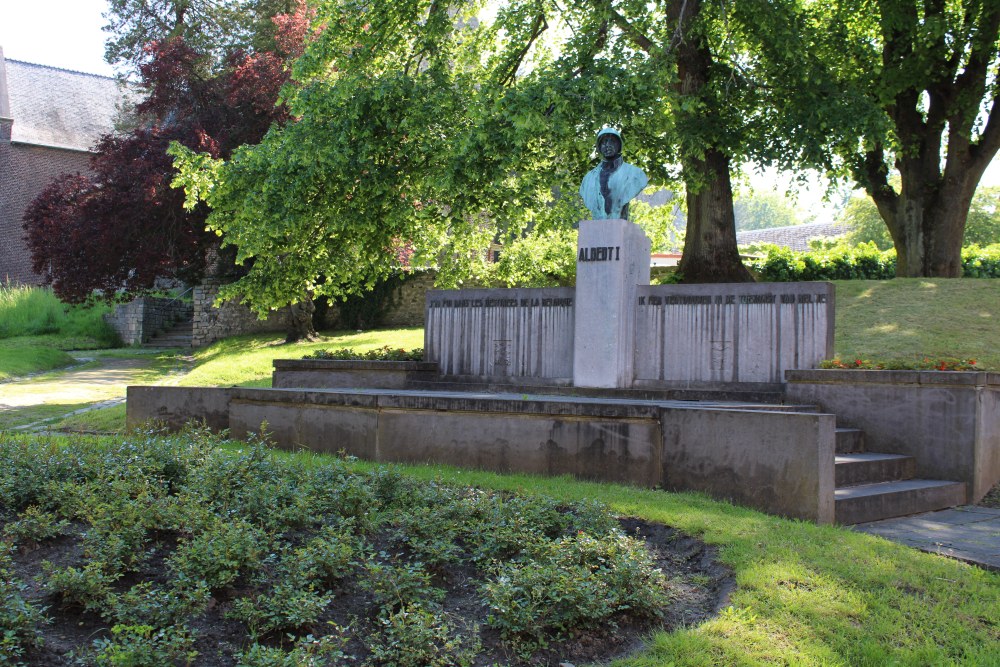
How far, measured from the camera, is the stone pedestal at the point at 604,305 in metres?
10.2

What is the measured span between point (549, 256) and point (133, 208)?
11.3 meters

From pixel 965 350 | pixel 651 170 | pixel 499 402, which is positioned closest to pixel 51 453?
pixel 499 402

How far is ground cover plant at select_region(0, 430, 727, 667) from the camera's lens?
12.7ft

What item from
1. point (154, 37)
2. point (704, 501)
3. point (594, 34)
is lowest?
point (704, 501)

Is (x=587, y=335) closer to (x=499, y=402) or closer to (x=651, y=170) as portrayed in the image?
(x=499, y=402)

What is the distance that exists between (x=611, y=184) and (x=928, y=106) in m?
13.3

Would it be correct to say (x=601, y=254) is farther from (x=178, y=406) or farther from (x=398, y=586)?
(x=398, y=586)

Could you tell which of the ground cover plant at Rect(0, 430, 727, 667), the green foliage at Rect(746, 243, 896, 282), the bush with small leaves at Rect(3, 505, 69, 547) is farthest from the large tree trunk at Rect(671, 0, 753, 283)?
the bush with small leaves at Rect(3, 505, 69, 547)

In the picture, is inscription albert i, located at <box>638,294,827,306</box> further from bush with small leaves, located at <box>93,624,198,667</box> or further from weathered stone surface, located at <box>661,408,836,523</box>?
bush with small leaves, located at <box>93,624,198,667</box>

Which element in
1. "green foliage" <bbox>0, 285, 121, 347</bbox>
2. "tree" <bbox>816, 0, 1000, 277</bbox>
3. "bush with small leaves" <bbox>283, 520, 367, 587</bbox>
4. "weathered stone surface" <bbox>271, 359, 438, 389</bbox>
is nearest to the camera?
"bush with small leaves" <bbox>283, 520, 367, 587</bbox>

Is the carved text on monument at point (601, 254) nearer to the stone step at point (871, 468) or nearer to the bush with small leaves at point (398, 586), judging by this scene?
the stone step at point (871, 468)

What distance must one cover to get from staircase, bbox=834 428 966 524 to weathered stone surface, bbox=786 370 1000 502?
0.17m

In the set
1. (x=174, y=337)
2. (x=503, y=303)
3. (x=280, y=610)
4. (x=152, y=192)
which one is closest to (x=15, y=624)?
(x=280, y=610)

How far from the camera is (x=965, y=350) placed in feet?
45.5
